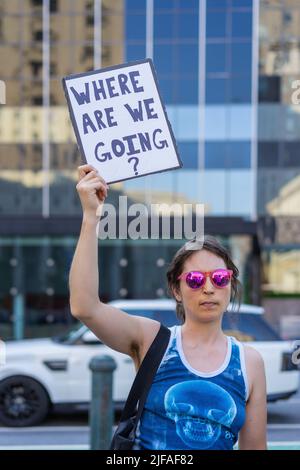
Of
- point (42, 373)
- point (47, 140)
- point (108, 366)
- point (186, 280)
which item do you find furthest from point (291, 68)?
point (186, 280)

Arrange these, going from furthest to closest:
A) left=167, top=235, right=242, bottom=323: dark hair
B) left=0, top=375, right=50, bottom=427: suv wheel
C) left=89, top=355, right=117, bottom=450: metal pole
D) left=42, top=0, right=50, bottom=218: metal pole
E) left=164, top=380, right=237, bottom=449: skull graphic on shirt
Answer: left=42, top=0, right=50, bottom=218: metal pole, left=0, top=375, right=50, bottom=427: suv wheel, left=89, top=355, right=117, bottom=450: metal pole, left=167, top=235, right=242, bottom=323: dark hair, left=164, top=380, right=237, bottom=449: skull graphic on shirt

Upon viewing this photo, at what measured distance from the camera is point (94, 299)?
2.43 meters

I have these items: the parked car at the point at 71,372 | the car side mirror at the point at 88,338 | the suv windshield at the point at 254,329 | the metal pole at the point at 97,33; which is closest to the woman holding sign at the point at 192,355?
the parked car at the point at 71,372

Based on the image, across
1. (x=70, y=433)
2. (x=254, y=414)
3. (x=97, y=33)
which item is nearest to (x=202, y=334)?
(x=254, y=414)

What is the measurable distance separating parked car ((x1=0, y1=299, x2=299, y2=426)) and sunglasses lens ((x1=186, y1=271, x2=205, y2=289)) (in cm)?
724

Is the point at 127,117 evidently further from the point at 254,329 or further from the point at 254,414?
the point at 254,329

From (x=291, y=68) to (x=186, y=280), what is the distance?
86.1ft

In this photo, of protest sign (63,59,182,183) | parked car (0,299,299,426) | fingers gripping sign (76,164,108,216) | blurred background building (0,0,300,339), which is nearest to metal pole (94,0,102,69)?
blurred background building (0,0,300,339)

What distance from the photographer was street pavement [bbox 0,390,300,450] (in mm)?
8434

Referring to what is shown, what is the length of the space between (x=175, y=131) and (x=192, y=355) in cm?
2465

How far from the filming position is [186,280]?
98.9 inches

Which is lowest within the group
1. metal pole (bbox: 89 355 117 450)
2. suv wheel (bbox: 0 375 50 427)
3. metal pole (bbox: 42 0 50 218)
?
suv wheel (bbox: 0 375 50 427)

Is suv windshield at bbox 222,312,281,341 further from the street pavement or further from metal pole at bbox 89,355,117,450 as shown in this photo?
metal pole at bbox 89,355,117,450

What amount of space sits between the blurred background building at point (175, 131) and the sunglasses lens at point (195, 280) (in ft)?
77.7
